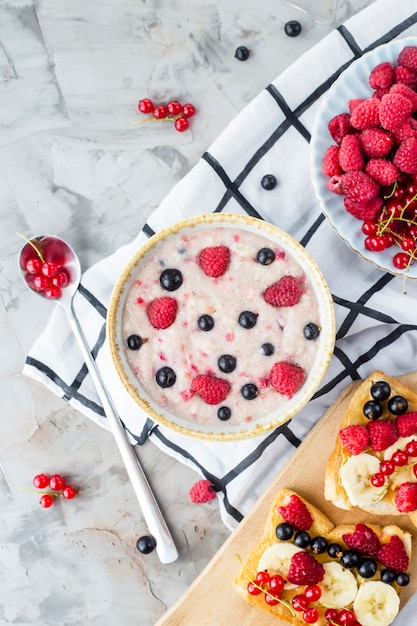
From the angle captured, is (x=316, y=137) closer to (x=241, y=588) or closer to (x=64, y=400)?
(x=64, y=400)

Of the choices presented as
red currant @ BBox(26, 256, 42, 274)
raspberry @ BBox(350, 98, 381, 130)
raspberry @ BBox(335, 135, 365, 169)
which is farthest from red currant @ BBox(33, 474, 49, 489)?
raspberry @ BBox(350, 98, 381, 130)

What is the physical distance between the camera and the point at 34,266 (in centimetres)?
252

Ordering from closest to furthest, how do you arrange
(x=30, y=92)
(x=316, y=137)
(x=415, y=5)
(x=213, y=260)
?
(x=213, y=260) < (x=316, y=137) < (x=415, y=5) < (x=30, y=92)

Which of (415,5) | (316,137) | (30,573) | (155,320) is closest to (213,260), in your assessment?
(155,320)

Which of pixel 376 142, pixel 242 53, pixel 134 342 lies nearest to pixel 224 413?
pixel 134 342

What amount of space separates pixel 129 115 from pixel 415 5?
1.07 meters

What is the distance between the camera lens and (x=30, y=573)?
106 inches

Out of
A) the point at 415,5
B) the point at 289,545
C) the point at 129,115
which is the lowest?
the point at 289,545

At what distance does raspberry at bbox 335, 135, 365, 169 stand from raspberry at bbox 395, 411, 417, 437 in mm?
816

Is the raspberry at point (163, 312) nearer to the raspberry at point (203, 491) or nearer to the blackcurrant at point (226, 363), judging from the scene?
the blackcurrant at point (226, 363)

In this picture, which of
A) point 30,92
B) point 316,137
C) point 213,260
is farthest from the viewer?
point 30,92

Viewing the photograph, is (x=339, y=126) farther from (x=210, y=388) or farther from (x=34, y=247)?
(x=34, y=247)

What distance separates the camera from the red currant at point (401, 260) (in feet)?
7.39

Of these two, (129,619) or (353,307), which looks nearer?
(353,307)
